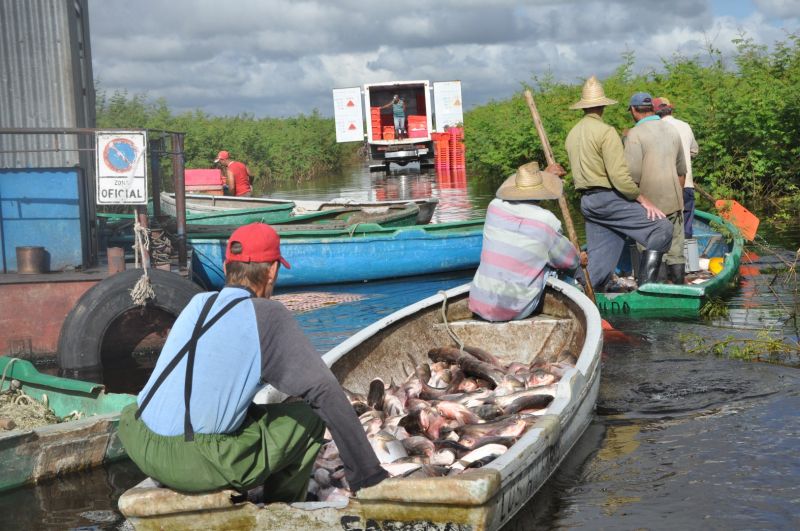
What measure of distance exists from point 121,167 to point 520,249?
13.9 ft

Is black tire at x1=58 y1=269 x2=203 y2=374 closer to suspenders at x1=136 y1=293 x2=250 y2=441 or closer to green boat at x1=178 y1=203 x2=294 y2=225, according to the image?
suspenders at x1=136 y1=293 x2=250 y2=441

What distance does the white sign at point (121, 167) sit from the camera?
32.3 feet

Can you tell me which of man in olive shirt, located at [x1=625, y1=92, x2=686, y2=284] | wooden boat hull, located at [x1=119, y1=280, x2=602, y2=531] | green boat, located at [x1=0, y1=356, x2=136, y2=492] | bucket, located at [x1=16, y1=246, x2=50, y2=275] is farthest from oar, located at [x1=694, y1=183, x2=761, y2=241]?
green boat, located at [x1=0, y1=356, x2=136, y2=492]

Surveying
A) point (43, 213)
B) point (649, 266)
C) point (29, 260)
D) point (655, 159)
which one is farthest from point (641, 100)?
point (29, 260)

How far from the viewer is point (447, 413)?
6488 mm

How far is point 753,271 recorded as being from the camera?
13844 mm

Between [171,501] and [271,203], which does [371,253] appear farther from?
[171,501]

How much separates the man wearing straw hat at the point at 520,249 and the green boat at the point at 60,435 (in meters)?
3.07

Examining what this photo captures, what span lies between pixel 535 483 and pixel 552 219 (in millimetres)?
3014

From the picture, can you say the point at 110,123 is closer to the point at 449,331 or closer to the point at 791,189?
the point at 791,189

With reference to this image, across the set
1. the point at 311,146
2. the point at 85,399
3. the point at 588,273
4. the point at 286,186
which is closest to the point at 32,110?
the point at 85,399

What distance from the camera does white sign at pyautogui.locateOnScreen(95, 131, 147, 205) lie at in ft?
32.3

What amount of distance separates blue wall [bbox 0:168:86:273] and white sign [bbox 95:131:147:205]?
42.3 inches

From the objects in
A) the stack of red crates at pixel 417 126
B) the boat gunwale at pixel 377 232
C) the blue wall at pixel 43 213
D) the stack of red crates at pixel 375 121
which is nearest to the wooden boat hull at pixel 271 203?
the boat gunwale at pixel 377 232
